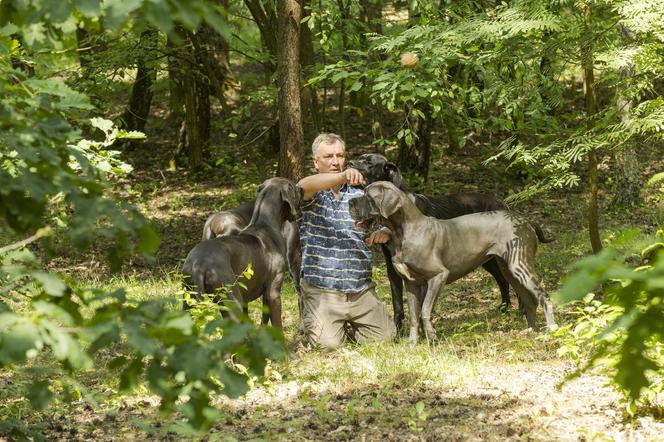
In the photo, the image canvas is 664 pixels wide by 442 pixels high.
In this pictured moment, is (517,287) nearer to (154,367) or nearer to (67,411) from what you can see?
(67,411)

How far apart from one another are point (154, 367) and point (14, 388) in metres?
3.90

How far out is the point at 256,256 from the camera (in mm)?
7145

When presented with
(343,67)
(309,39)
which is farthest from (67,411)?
(309,39)

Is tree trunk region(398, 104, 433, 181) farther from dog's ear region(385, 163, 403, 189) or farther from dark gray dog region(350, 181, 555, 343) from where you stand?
dark gray dog region(350, 181, 555, 343)

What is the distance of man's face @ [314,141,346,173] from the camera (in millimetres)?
7844

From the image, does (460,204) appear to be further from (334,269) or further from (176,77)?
(176,77)

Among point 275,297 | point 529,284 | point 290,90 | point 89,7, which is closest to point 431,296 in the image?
point 529,284

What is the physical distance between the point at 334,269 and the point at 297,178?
3138 millimetres

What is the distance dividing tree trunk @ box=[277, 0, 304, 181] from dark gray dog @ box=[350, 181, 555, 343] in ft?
12.1

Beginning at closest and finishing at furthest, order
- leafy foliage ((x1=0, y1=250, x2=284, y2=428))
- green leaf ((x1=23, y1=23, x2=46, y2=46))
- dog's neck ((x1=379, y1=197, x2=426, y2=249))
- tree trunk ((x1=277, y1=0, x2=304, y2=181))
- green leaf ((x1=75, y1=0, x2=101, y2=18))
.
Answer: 1. green leaf ((x1=75, y1=0, x2=101, y2=18))
2. leafy foliage ((x1=0, y1=250, x2=284, y2=428))
3. green leaf ((x1=23, y1=23, x2=46, y2=46))
4. dog's neck ((x1=379, y1=197, x2=426, y2=249))
5. tree trunk ((x1=277, y1=0, x2=304, y2=181))

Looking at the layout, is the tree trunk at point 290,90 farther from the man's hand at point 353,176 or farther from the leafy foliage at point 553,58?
the man's hand at point 353,176

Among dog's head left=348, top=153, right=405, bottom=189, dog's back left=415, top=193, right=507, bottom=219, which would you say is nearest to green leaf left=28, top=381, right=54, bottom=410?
dog's head left=348, top=153, right=405, bottom=189

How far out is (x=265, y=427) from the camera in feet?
17.6

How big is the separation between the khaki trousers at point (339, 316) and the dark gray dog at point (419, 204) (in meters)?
0.33
